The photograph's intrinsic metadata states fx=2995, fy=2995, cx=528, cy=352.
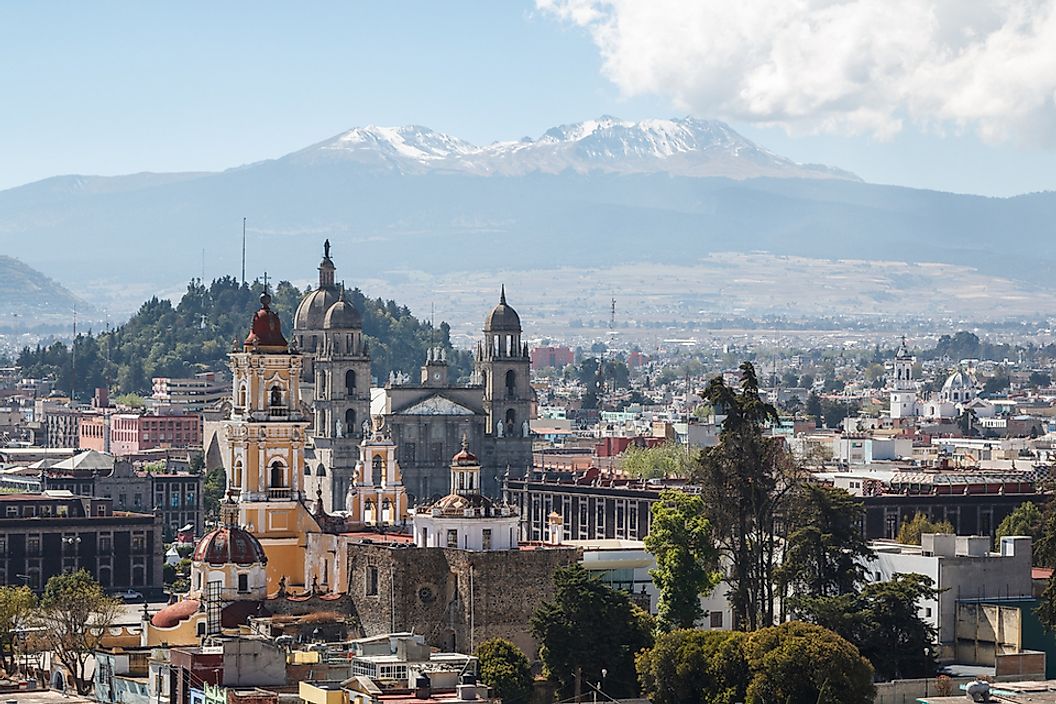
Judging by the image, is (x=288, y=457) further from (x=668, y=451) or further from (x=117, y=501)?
(x=668, y=451)

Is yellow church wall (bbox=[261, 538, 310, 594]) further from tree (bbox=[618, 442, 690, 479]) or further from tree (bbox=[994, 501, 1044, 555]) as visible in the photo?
tree (bbox=[618, 442, 690, 479])

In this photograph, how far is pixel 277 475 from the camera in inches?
3428

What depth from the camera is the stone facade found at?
76000mm

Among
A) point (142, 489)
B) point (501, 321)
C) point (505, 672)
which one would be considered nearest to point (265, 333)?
point (505, 672)

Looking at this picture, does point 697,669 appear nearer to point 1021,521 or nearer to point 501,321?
point 1021,521

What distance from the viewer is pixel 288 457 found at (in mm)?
87312

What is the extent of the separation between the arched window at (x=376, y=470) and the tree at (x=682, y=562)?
58.5ft

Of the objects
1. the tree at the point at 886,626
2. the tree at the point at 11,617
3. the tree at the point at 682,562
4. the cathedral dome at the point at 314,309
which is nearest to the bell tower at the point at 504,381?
the cathedral dome at the point at 314,309

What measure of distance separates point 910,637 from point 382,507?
2606 cm

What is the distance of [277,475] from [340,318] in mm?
46852

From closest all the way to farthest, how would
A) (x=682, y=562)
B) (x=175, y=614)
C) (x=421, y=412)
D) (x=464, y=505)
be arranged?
(x=682, y=562)
(x=175, y=614)
(x=464, y=505)
(x=421, y=412)

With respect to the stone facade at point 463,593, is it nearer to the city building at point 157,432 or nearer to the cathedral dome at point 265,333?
the cathedral dome at point 265,333

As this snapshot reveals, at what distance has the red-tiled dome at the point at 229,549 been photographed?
263 ft

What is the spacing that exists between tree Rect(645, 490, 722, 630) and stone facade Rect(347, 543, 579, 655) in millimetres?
2336
